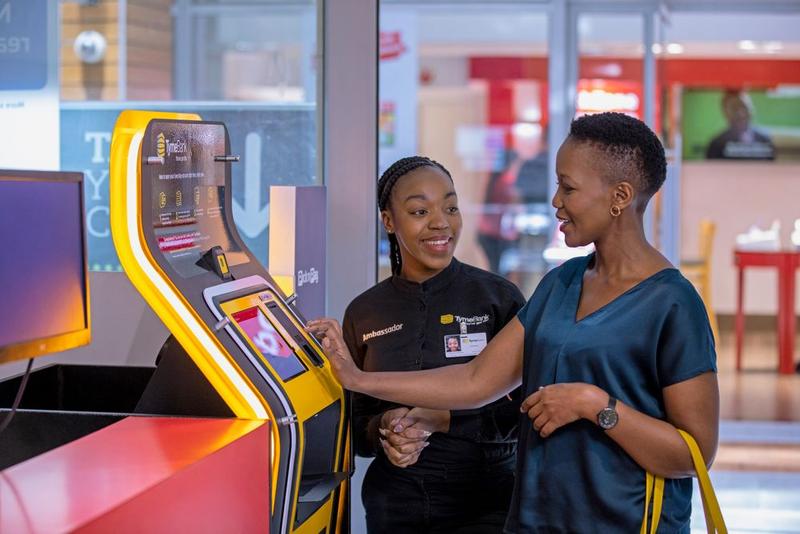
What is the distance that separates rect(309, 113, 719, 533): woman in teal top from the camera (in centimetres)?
209

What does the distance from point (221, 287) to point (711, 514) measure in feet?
3.59

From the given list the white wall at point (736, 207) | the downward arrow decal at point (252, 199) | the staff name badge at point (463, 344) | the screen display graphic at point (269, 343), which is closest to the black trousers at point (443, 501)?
the staff name badge at point (463, 344)

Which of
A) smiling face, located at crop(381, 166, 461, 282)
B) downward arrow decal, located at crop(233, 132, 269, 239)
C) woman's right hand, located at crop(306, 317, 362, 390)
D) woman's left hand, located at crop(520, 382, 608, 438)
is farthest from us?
downward arrow decal, located at crop(233, 132, 269, 239)

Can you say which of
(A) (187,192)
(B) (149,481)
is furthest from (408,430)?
(B) (149,481)

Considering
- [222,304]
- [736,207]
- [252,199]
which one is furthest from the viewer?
[736,207]

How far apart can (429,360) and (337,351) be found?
0.74 ft

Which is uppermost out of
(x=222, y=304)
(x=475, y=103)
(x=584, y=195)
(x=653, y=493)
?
(x=475, y=103)

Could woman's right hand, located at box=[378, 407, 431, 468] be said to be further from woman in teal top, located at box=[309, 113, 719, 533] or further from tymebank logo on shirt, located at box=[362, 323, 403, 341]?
woman in teal top, located at box=[309, 113, 719, 533]

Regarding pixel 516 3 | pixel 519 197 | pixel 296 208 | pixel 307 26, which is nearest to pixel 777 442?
pixel 519 197

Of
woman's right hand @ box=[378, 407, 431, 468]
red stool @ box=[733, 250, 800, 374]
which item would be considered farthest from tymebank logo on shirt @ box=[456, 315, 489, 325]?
red stool @ box=[733, 250, 800, 374]

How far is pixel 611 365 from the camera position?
2.13 metres

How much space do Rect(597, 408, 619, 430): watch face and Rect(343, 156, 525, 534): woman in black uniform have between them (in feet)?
1.91

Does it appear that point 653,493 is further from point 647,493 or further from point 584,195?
point 584,195

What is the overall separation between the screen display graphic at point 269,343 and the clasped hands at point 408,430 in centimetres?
25
